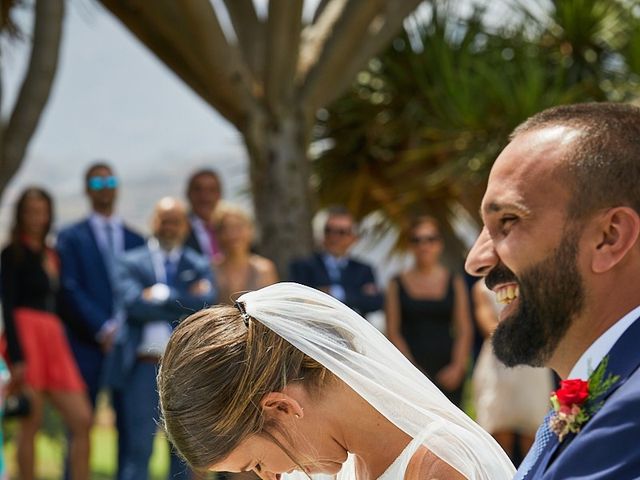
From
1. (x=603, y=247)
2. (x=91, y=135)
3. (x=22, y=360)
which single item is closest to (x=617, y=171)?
(x=603, y=247)

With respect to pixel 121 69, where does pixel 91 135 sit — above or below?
below

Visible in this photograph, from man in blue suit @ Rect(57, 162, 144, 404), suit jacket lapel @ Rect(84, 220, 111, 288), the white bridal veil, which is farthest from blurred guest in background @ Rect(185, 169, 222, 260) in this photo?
the white bridal veil

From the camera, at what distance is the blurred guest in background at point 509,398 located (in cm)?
764

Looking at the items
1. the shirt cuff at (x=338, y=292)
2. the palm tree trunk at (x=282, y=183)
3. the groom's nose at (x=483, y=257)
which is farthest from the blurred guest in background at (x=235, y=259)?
the groom's nose at (x=483, y=257)

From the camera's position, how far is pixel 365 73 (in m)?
12.5

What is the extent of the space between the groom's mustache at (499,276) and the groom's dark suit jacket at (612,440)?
0.28 metres

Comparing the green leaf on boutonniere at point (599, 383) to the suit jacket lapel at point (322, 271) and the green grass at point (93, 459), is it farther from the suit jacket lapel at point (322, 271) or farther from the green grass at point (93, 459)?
the green grass at point (93, 459)

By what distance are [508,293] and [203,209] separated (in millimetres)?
5876

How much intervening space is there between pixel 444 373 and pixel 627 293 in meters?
6.19

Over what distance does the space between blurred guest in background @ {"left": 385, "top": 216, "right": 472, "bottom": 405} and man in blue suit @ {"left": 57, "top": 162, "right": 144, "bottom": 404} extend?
6.20 feet

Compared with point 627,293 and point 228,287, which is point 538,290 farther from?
point 228,287

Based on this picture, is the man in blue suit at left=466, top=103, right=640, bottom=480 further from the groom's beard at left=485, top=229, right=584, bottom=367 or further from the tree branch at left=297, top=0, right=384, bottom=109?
the tree branch at left=297, top=0, right=384, bottom=109

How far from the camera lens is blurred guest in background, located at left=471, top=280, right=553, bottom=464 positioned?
7.64m

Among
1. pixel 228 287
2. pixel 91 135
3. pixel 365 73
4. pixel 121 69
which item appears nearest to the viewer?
pixel 228 287
